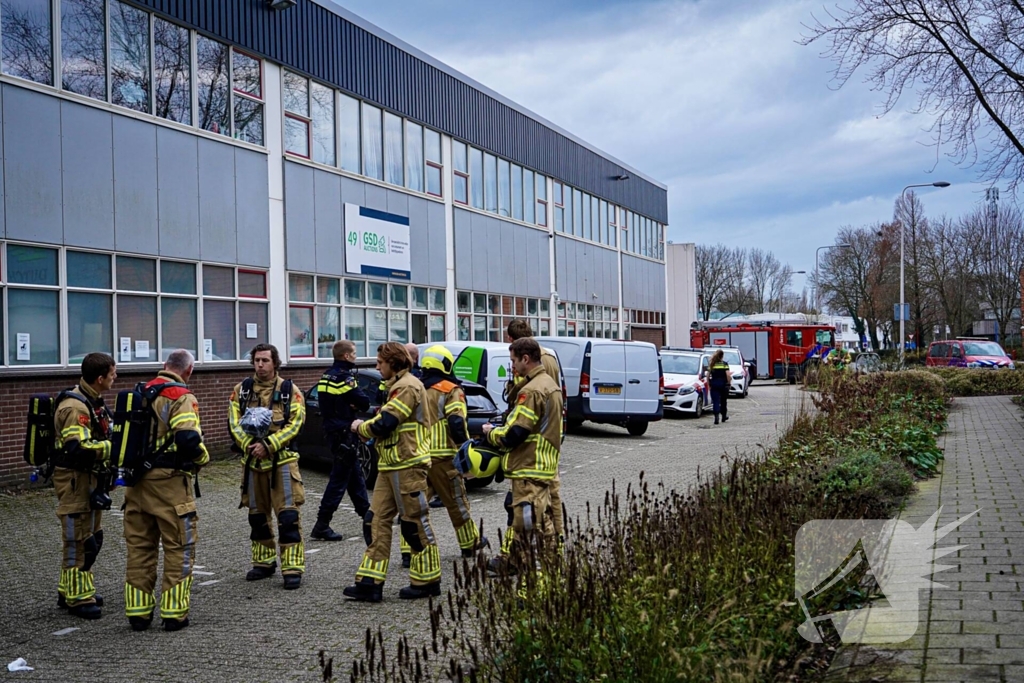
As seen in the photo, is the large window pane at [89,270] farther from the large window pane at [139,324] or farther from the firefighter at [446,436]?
the firefighter at [446,436]

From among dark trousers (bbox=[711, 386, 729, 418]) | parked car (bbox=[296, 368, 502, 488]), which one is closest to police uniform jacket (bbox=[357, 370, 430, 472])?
parked car (bbox=[296, 368, 502, 488])

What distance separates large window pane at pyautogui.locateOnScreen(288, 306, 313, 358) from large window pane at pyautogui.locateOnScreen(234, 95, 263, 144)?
11.2ft

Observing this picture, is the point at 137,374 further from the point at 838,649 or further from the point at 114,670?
the point at 838,649

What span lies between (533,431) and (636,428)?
44.6 ft

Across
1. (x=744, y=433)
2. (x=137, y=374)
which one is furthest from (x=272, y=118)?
(x=744, y=433)

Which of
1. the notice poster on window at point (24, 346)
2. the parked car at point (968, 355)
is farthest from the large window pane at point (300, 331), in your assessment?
the parked car at point (968, 355)

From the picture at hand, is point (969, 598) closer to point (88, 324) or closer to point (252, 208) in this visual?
point (88, 324)

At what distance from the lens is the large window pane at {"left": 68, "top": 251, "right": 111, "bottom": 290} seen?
46.9 ft

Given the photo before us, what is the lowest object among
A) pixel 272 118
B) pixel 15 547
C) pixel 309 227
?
pixel 15 547

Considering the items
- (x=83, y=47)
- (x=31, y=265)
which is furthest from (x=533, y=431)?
(x=83, y=47)

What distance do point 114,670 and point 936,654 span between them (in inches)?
175

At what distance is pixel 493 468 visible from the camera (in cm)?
758

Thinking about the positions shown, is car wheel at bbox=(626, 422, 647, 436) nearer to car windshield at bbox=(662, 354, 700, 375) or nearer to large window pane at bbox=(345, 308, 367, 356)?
car windshield at bbox=(662, 354, 700, 375)

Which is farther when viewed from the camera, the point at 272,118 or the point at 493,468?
the point at 272,118
